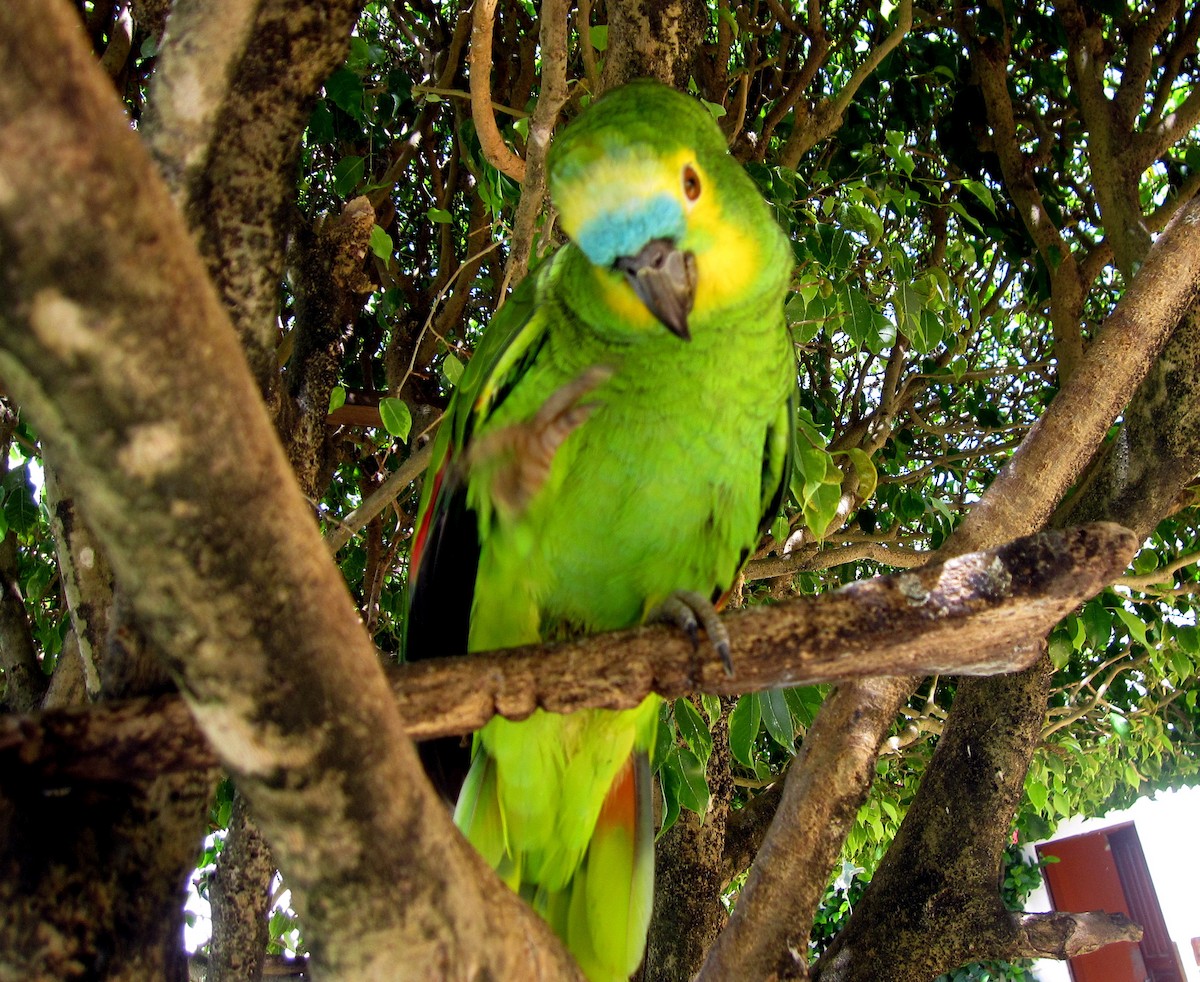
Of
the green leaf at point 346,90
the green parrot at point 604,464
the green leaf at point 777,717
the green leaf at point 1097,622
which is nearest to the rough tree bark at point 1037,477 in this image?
the green leaf at point 777,717

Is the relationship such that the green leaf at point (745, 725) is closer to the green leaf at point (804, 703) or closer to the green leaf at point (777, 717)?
the green leaf at point (777, 717)

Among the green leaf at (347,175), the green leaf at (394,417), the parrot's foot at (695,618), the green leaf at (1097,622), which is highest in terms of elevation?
the green leaf at (347,175)

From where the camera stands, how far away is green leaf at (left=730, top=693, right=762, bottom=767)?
6.10ft

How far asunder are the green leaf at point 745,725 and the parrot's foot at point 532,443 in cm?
71

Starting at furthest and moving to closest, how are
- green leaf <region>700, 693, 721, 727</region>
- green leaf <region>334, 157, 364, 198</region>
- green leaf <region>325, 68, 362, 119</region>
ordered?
green leaf <region>334, 157, 364, 198</region> < green leaf <region>325, 68, 362, 119</region> < green leaf <region>700, 693, 721, 727</region>

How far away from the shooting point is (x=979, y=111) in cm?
334

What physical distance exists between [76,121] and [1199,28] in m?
4.01

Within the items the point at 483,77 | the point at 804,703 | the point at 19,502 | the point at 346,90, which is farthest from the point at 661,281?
the point at 19,502

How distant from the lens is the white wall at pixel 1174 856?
647cm

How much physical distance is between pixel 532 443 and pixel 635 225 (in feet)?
1.21

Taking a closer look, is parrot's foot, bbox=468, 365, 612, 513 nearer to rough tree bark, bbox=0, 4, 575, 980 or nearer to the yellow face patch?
the yellow face patch

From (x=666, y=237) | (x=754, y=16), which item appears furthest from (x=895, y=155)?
(x=666, y=237)

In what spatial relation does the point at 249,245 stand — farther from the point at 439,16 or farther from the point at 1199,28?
the point at 1199,28

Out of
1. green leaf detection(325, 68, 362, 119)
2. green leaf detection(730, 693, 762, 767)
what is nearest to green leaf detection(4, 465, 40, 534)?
green leaf detection(325, 68, 362, 119)
